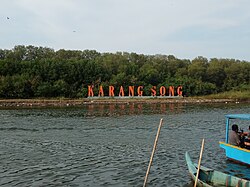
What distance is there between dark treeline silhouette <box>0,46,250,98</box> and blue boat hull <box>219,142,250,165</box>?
9649cm

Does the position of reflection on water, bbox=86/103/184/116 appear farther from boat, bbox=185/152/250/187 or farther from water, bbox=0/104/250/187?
boat, bbox=185/152/250/187

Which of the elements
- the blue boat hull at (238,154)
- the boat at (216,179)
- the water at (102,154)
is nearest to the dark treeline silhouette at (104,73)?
the water at (102,154)

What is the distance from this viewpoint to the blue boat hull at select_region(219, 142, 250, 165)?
72.4 ft

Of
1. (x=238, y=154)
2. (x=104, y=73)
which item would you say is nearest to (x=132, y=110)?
(x=238, y=154)

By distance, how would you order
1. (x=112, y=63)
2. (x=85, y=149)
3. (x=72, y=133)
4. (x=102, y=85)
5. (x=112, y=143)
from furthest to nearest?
(x=112, y=63)
(x=102, y=85)
(x=72, y=133)
(x=112, y=143)
(x=85, y=149)

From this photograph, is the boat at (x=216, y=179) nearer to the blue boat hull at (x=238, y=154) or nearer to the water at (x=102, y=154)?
the water at (x=102, y=154)

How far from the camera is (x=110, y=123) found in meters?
48.5

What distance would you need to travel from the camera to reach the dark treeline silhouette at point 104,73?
116875 mm

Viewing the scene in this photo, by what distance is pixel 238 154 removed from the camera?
75.3ft

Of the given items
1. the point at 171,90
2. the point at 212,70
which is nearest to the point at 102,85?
the point at 171,90

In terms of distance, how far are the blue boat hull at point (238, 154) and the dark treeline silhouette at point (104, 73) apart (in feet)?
317

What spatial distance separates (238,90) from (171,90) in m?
34.0

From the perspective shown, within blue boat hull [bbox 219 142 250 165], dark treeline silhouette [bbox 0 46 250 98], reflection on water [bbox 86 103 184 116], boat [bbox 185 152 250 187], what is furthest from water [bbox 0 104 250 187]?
dark treeline silhouette [bbox 0 46 250 98]

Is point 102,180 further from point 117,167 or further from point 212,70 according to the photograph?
point 212,70
